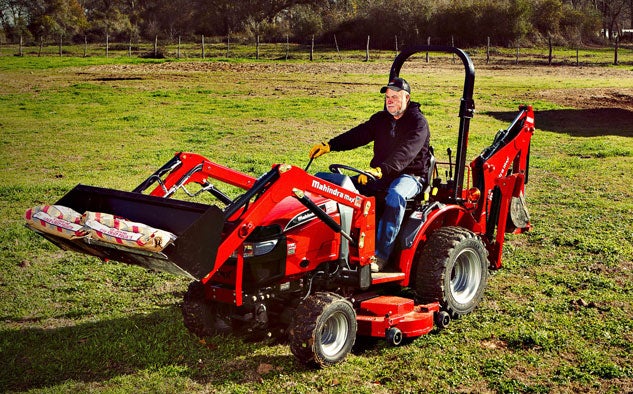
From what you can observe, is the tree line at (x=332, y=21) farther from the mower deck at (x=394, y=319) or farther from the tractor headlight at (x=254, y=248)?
the tractor headlight at (x=254, y=248)

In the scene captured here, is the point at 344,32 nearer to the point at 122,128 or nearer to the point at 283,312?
the point at 122,128

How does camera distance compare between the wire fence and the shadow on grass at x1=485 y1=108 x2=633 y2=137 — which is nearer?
the shadow on grass at x1=485 y1=108 x2=633 y2=137

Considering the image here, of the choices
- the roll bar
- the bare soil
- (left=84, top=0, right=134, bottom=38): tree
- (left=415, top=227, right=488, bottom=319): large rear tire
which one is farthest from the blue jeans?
A: (left=84, top=0, right=134, bottom=38): tree

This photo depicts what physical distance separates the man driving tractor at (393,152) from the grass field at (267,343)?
112 cm

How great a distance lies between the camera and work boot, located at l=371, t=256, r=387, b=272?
23.1ft

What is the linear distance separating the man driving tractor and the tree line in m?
46.2

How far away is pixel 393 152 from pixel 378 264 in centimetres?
109

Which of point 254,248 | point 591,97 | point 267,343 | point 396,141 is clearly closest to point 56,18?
point 591,97

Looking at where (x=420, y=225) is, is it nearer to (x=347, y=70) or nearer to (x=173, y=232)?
(x=173, y=232)

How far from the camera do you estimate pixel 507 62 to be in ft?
160

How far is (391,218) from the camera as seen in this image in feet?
23.3

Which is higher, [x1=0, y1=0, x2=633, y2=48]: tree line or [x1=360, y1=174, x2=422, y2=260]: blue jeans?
[x1=0, y1=0, x2=633, y2=48]: tree line

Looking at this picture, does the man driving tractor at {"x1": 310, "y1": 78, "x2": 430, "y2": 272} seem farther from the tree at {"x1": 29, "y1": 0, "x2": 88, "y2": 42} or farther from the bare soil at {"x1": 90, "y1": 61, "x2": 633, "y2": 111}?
the tree at {"x1": 29, "y1": 0, "x2": 88, "y2": 42}

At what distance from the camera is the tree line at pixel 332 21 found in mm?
60000
